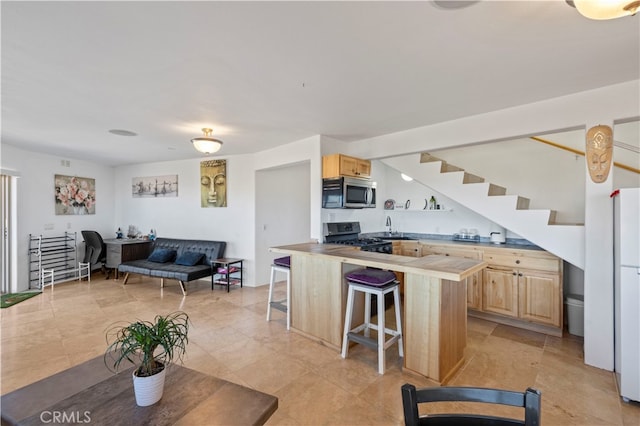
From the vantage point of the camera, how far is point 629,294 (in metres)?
2.16

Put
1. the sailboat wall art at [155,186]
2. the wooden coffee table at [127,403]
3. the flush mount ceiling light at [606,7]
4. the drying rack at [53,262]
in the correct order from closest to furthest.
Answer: the wooden coffee table at [127,403] → the flush mount ceiling light at [606,7] → the drying rack at [53,262] → the sailboat wall art at [155,186]

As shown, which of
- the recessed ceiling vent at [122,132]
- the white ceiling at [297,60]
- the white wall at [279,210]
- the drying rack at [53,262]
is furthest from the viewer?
the white wall at [279,210]

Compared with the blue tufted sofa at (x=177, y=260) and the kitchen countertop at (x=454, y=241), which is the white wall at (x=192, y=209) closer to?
the blue tufted sofa at (x=177, y=260)

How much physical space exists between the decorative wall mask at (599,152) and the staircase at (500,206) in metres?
0.58

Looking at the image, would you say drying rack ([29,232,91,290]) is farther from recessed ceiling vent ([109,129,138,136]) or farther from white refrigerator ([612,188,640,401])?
white refrigerator ([612,188,640,401])

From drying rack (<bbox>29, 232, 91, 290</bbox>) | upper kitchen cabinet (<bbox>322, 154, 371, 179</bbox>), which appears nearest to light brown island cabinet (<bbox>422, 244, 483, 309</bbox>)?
upper kitchen cabinet (<bbox>322, 154, 371, 179</bbox>)

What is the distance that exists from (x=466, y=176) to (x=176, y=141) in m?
4.55

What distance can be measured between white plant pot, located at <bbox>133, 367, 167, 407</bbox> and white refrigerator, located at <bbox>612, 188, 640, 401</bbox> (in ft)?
10.5

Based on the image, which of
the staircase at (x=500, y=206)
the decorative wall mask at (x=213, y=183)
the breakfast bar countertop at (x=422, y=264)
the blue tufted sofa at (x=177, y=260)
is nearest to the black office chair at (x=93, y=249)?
the blue tufted sofa at (x=177, y=260)

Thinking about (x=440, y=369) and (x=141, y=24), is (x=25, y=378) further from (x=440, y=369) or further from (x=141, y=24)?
(x=440, y=369)

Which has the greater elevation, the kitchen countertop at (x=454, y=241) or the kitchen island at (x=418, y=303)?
the kitchen countertop at (x=454, y=241)

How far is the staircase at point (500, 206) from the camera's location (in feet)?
9.71

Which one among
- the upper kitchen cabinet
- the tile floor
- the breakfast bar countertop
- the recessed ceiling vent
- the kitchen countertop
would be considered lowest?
the tile floor

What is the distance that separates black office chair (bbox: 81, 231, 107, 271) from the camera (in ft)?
19.4
